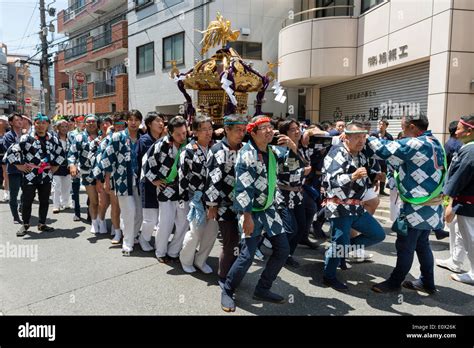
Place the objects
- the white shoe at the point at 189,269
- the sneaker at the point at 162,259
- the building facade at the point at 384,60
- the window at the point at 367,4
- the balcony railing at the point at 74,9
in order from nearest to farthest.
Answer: the white shoe at the point at 189,269 < the sneaker at the point at 162,259 < the building facade at the point at 384,60 < the window at the point at 367,4 < the balcony railing at the point at 74,9

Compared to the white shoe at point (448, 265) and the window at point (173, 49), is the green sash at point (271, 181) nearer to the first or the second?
the white shoe at point (448, 265)

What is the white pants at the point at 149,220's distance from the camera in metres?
4.89

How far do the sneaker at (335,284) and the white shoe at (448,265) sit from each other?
159 centimetres

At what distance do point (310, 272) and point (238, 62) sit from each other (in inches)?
126

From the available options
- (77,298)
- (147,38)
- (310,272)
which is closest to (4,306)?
(77,298)

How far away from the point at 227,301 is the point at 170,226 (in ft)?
5.20

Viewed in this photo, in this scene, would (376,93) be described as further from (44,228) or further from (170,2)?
(170,2)

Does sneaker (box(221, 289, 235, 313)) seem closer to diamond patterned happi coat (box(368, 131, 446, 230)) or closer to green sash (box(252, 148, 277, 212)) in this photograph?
green sash (box(252, 148, 277, 212))

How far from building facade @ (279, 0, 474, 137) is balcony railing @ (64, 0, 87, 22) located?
1695cm

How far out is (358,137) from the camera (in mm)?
3701

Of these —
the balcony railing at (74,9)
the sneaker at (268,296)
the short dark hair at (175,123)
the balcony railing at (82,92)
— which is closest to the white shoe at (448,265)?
the sneaker at (268,296)

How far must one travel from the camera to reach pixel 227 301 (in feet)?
11.3

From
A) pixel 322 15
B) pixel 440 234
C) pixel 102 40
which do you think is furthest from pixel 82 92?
pixel 440 234

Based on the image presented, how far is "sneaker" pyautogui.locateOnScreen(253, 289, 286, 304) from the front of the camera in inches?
141
